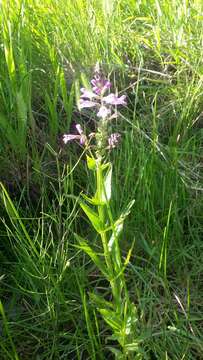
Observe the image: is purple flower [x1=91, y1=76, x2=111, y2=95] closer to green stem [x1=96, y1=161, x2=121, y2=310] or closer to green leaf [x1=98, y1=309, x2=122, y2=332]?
green stem [x1=96, y1=161, x2=121, y2=310]

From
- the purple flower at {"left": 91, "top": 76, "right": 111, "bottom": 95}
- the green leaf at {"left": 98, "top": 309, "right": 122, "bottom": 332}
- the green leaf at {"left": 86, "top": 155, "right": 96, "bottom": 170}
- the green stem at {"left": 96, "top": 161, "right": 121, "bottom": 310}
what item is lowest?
the green leaf at {"left": 98, "top": 309, "right": 122, "bottom": 332}

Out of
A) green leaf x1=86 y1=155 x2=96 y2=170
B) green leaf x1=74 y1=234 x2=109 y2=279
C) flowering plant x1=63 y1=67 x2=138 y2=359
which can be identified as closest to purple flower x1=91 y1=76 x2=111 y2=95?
flowering plant x1=63 y1=67 x2=138 y2=359

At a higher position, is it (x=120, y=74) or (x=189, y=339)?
(x=120, y=74)

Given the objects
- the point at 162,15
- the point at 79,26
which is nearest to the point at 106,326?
the point at 79,26

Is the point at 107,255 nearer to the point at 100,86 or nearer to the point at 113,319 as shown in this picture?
the point at 113,319

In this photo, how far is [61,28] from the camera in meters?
1.75

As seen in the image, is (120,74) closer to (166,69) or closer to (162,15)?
(166,69)

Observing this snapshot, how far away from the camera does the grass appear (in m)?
1.04

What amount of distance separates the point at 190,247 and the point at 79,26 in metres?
0.93

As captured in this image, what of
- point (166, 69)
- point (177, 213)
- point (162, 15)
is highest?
point (162, 15)

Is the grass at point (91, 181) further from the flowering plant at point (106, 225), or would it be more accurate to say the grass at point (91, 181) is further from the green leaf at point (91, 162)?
the green leaf at point (91, 162)

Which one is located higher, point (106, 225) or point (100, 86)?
point (100, 86)

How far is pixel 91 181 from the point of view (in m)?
1.27

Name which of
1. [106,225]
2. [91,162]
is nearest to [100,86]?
Answer: [91,162]
